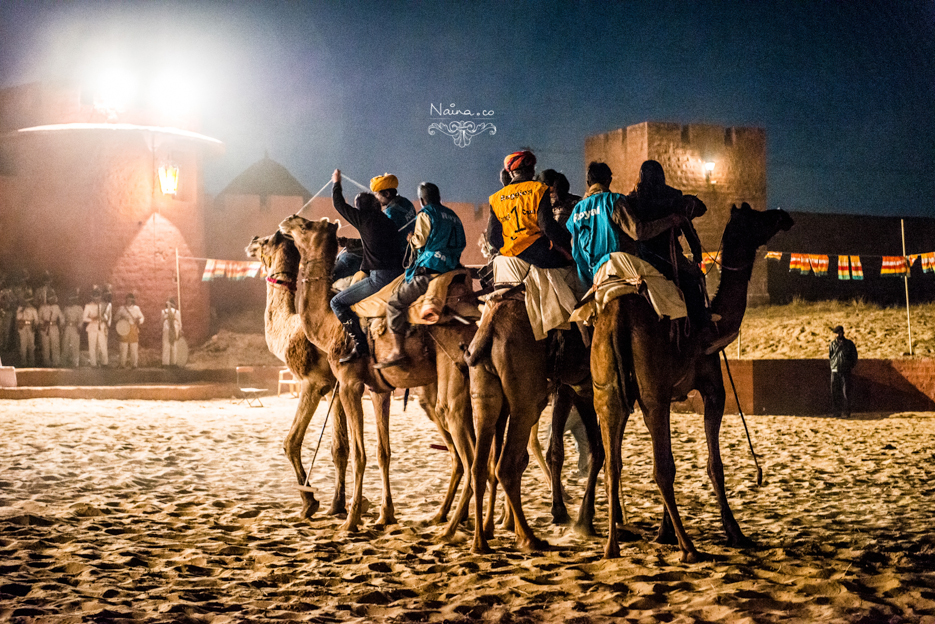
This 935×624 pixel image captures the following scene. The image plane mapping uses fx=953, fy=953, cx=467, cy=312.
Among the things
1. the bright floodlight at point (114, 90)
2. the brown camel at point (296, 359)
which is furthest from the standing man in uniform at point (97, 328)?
the brown camel at point (296, 359)

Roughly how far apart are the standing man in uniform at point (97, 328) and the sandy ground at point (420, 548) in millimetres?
12863

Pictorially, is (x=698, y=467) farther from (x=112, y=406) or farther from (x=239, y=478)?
(x=112, y=406)

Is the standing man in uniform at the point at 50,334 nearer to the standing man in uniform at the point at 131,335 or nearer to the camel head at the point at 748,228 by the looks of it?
the standing man in uniform at the point at 131,335

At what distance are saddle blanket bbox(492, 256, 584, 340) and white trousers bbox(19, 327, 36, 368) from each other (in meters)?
20.6

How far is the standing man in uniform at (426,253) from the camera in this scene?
7.39 m

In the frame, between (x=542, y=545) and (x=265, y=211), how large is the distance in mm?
30655

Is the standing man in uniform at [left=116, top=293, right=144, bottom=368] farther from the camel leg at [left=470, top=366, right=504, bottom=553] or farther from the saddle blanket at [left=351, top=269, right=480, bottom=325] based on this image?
the camel leg at [left=470, top=366, right=504, bottom=553]

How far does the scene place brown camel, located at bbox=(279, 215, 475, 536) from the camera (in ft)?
23.7

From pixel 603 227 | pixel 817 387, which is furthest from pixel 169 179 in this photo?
pixel 603 227

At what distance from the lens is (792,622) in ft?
15.7

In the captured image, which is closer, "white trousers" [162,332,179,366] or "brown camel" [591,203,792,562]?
"brown camel" [591,203,792,562]

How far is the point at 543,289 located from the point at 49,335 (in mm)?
21007

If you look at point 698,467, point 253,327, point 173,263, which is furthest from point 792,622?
point 253,327

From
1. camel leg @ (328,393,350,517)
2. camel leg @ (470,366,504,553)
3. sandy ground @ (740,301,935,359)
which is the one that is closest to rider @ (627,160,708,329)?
camel leg @ (470,366,504,553)
